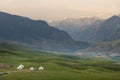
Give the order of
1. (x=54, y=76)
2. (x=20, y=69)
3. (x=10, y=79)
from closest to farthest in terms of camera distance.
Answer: (x=10, y=79) < (x=54, y=76) < (x=20, y=69)

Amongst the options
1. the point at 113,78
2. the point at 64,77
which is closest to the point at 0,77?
the point at 64,77

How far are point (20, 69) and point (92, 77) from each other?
86.8 ft

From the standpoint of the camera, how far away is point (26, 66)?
12631 centimetres

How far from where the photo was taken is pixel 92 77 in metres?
101

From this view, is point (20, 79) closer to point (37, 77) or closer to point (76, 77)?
point (37, 77)

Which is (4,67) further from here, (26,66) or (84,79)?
(84,79)

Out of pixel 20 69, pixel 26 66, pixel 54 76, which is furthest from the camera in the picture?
pixel 26 66

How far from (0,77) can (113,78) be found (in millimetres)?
32847

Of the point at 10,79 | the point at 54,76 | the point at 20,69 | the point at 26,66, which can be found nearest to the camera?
the point at 10,79

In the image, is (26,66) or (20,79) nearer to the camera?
(20,79)

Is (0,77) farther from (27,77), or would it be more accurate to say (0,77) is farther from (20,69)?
(20,69)

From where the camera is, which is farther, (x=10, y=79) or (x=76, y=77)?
(x=76, y=77)

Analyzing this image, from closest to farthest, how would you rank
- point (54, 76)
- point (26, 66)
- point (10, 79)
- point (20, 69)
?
point (10, 79)
point (54, 76)
point (20, 69)
point (26, 66)

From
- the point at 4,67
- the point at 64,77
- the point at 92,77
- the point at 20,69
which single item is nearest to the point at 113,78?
the point at 92,77
